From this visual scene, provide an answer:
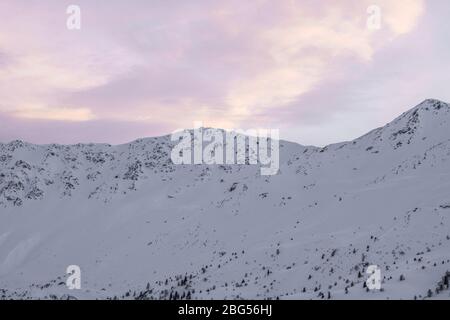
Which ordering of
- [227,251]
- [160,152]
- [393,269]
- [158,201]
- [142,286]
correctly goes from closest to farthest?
[393,269]
[142,286]
[227,251]
[158,201]
[160,152]

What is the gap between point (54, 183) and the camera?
13562 centimetres

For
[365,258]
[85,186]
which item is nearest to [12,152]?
[85,186]

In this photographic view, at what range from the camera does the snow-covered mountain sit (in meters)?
37.2

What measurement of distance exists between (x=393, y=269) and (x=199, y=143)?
123 metres

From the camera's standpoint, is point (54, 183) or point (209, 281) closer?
point (209, 281)

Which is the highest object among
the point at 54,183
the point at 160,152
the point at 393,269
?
the point at 160,152

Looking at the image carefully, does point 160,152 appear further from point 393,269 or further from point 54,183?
point 393,269

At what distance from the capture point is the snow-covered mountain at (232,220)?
3719cm

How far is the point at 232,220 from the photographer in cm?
7769

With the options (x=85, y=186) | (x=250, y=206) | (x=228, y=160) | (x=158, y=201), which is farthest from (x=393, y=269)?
(x=85, y=186)

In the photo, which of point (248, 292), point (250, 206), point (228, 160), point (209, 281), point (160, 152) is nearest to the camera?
point (248, 292)

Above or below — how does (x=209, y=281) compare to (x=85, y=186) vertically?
below
